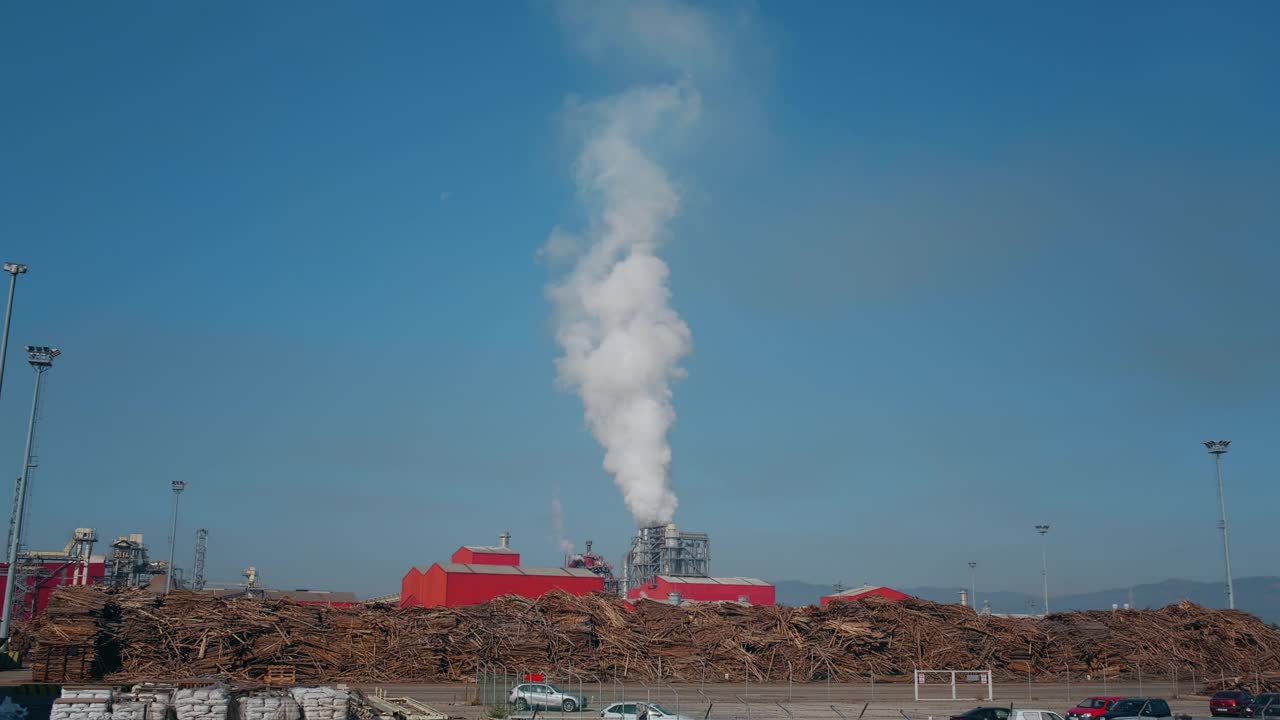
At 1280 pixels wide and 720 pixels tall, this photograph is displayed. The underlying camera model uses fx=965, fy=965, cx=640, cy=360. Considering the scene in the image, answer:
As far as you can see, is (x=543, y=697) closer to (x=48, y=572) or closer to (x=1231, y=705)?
(x=1231, y=705)

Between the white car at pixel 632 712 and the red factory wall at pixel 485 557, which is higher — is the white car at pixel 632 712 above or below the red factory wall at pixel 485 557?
below

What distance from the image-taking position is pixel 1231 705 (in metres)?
40.9

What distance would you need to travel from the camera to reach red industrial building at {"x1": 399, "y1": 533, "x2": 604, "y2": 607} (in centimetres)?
7500

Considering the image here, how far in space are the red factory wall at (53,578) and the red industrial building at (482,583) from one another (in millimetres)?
35468

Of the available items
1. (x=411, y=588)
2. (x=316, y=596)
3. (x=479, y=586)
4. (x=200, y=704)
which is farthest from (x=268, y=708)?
(x=316, y=596)

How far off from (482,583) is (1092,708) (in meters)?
48.5

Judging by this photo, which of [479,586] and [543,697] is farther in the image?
[479,586]

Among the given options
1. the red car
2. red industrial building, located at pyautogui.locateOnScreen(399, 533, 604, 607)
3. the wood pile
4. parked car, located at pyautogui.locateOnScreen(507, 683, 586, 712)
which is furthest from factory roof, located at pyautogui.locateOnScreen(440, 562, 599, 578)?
the red car

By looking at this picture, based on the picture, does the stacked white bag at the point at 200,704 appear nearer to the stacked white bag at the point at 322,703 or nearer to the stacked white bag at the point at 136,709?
the stacked white bag at the point at 136,709

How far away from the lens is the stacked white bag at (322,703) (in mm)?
31281

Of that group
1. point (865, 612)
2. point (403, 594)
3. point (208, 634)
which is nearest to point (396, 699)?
point (208, 634)

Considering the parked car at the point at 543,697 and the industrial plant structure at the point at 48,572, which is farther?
the industrial plant structure at the point at 48,572

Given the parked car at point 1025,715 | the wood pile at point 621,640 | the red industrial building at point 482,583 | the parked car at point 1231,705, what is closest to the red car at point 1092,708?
the parked car at point 1025,715

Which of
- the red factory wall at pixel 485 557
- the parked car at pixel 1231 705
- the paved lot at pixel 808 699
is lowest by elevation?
the paved lot at pixel 808 699
